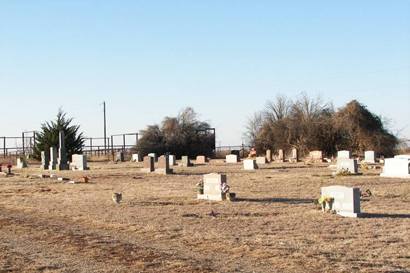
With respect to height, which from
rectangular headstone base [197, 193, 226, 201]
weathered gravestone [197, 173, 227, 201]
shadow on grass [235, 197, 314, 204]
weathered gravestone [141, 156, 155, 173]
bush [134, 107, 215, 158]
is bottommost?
shadow on grass [235, 197, 314, 204]

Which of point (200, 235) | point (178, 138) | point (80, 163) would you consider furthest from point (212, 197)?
point (178, 138)

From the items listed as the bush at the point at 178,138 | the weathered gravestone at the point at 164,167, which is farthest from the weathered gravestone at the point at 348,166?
the bush at the point at 178,138

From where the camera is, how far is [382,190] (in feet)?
70.8

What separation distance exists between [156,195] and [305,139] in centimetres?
4380

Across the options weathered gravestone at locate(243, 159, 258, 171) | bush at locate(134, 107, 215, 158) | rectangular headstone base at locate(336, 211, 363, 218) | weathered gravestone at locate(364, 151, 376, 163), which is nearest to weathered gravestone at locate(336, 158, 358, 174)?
weathered gravestone at locate(243, 159, 258, 171)

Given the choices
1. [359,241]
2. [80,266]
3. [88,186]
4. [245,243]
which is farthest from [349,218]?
[88,186]

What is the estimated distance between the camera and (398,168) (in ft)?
95.2

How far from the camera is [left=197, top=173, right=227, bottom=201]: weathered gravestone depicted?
62.1 ft

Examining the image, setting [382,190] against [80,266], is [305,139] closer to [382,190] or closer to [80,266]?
[382,190]

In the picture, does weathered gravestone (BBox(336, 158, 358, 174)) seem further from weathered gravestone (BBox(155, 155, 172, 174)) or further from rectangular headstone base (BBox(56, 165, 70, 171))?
rectangular headstone base (BBox(56, 165, 70, 171))

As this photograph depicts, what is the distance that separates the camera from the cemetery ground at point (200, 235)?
891 centimetres

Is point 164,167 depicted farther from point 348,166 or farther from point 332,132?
point 332,132

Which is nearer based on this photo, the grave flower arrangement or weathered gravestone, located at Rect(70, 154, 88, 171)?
the grave flower arrangement

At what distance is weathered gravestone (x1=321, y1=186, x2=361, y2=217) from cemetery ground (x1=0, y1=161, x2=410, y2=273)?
1.10ft
